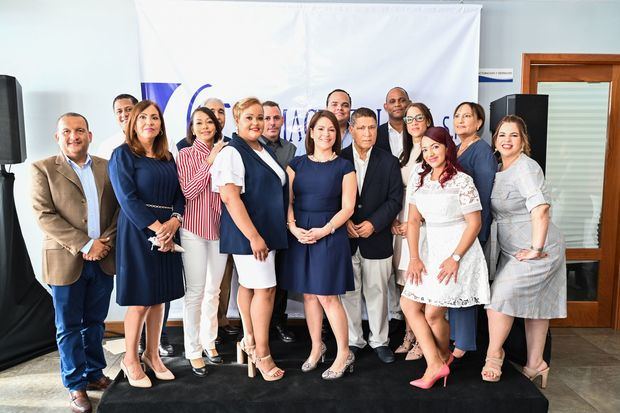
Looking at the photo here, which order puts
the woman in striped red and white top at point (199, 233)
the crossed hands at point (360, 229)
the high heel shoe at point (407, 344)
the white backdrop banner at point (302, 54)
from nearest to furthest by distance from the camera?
the woman in striped red and white top at point (199, 233)
the crossed hands at point (360, 229)
the high heel shoe at point (407, 344)
the white backdrop banner at point (302, 54)

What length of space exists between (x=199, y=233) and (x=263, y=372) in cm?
87

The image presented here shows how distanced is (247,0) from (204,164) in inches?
72.0

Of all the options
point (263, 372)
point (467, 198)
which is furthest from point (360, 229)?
point (263, 372)

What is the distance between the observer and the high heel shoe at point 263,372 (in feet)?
8.41

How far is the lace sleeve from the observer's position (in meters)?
2.40

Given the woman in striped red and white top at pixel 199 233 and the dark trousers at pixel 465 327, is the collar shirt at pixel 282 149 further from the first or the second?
the dark trousers at pixel 465 327

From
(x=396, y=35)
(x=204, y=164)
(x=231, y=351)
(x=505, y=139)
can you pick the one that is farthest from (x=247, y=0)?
(x=231, y=351)

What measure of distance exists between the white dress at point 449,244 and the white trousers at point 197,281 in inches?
46.1

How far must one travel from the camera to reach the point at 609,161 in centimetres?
400

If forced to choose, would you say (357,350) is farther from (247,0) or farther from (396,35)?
(247,0)

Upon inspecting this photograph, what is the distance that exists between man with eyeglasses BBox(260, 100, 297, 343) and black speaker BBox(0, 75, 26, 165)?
68.2 inches

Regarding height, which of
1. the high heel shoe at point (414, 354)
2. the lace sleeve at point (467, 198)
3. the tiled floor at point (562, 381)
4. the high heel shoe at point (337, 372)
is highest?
the lace sleeve at point (467, 198)

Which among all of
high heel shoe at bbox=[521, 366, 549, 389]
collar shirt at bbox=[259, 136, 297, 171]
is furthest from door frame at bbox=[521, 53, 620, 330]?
collar shirt at bbox=[259, 136, 297, 171]

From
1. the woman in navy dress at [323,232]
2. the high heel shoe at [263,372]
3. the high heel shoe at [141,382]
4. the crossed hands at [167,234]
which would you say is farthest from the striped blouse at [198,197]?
the high heel shoe at [141,382]
